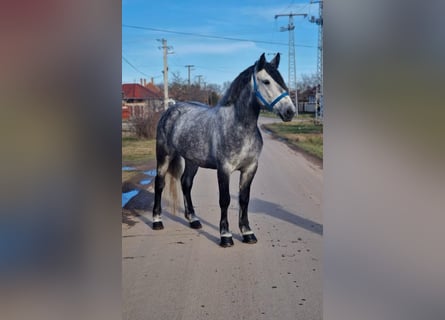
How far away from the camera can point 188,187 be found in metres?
2.51

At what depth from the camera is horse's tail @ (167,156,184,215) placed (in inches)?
100

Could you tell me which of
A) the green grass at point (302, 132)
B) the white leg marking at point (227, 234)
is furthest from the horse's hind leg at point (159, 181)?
the green grass at point (302, 132)

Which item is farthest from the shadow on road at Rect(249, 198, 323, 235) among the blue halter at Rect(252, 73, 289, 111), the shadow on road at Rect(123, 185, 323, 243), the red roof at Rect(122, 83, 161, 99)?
the red roof at Rect(122, 83, 161, 99)

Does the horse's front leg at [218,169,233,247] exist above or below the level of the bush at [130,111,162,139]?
below

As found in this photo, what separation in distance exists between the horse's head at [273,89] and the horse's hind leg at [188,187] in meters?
0.66

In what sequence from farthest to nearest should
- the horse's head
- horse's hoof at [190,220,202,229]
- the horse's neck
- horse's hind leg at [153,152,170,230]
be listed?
horse's hind leg at [153,152,170,230]
horse's hoof at [190,220,202,229]
the horse's neck
the horse's head

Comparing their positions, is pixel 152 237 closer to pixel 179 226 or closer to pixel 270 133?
pixel 179 226

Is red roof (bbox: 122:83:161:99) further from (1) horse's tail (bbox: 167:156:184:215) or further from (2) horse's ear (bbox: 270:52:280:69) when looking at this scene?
(2) horse's ear (bbox: 270:52:280:69)

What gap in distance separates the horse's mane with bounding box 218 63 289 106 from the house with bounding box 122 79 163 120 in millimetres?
386

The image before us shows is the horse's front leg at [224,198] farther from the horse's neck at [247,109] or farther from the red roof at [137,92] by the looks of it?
the red roof at [137,92]

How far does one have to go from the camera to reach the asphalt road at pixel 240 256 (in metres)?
1.87

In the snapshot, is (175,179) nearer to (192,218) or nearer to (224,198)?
(192,218)

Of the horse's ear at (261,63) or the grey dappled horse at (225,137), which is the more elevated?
the horse's ear at (261,63)
